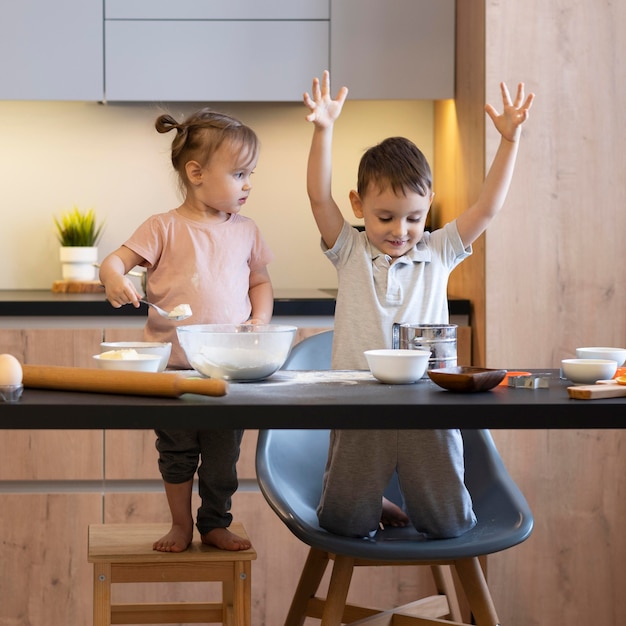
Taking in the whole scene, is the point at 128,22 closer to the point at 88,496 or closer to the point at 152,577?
the point at 88,496

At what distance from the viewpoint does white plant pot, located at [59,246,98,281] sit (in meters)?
2.99

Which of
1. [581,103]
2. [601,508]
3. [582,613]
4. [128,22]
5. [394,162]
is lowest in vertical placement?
[582,613]

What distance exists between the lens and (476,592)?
5.67ft

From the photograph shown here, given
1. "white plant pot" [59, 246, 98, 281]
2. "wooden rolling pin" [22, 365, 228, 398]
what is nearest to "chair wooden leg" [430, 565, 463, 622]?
"wooden rolling pin" [22, 365, 228, 398]

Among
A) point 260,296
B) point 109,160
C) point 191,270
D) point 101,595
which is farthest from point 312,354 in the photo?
point 109,160

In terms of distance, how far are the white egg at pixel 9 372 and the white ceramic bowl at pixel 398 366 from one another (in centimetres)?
46

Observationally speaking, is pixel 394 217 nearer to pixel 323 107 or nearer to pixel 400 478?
pixel 323 107

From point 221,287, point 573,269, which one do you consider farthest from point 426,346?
point 573,269

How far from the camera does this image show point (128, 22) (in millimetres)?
2762

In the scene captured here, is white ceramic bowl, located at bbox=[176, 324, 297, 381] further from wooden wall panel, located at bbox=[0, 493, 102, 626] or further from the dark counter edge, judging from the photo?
wooden wall panel, located at bbox=[0, 493, 102, 626]

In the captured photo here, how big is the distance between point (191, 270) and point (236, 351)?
0.57 meters

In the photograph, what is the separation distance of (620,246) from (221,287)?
43.1 inches

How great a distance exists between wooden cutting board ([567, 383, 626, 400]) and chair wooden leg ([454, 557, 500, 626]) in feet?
1.91

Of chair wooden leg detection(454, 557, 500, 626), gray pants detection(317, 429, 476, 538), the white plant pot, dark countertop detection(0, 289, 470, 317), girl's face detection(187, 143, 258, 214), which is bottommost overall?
chair wooden leg detection(454, 557, 500, 626)
